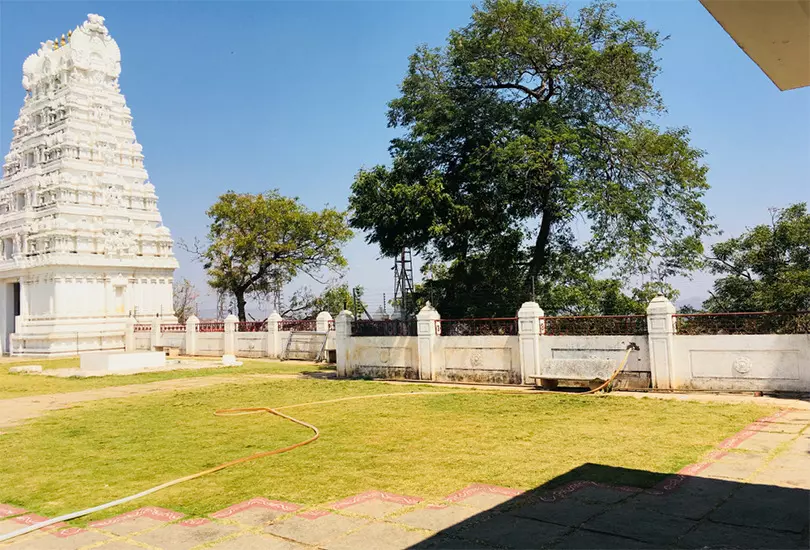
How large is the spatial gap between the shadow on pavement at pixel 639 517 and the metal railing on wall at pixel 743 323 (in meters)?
6.81

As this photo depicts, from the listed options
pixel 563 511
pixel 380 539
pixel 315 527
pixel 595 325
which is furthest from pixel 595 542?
pixel 595 325

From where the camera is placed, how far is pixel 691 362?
11.8 m

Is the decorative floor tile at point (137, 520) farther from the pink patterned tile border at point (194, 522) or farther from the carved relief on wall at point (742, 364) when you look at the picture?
the carved relief on wall at point (742, 364)

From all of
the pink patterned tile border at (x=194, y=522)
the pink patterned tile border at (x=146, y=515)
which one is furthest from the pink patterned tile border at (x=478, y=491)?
the pink patterned tile border at (x=146, y=515)

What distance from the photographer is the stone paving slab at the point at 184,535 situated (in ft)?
14.7

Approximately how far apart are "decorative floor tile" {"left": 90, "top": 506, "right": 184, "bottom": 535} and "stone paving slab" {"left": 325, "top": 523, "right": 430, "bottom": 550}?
169 cm

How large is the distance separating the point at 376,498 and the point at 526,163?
11.1 meters

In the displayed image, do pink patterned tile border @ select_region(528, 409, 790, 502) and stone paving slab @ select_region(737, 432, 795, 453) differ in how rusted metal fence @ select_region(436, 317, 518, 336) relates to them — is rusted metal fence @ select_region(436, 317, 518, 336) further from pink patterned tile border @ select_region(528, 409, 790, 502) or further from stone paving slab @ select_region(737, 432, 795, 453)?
pink patterned tile border @ select_region(528, 409, 790, 502)

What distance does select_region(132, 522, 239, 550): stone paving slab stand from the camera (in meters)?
4.48

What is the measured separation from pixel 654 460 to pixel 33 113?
42.4 m

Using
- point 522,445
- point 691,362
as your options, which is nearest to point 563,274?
point 691,362

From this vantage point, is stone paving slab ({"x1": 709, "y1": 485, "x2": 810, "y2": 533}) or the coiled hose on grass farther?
the coiled hose on grass

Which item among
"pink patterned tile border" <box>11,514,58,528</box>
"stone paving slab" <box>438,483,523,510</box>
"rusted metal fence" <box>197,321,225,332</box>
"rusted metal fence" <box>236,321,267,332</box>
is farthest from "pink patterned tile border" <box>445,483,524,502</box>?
"rusted metal fence" <box>197,321,225,332</box>

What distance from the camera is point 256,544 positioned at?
4.38m
